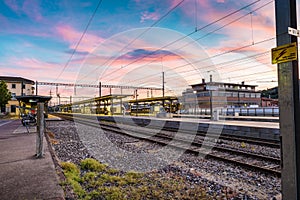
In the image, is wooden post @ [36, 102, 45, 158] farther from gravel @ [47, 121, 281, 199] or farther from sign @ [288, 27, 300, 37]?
sign @ [288, 27, 300, 37]

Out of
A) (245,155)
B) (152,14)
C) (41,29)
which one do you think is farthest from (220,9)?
(41,29)

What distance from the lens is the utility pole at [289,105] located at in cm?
270

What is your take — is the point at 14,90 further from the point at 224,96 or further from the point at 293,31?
the point at 293,31

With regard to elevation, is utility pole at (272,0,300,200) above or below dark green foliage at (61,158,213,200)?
above

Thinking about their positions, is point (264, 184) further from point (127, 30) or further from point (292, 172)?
point (127, 30)

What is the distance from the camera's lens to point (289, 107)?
8.98 ft

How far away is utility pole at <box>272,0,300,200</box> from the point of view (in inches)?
106

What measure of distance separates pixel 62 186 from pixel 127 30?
36.4 feet

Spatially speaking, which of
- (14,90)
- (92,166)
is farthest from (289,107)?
(14,90)

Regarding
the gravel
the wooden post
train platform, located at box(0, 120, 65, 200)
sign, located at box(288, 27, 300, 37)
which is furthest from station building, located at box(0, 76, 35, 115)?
sign, located at box(288, 27, 300, 37)

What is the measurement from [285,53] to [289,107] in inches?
27.5

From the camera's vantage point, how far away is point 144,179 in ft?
16.1

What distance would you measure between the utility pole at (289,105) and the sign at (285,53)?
0.03 meters

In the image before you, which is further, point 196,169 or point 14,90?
point 14,90
